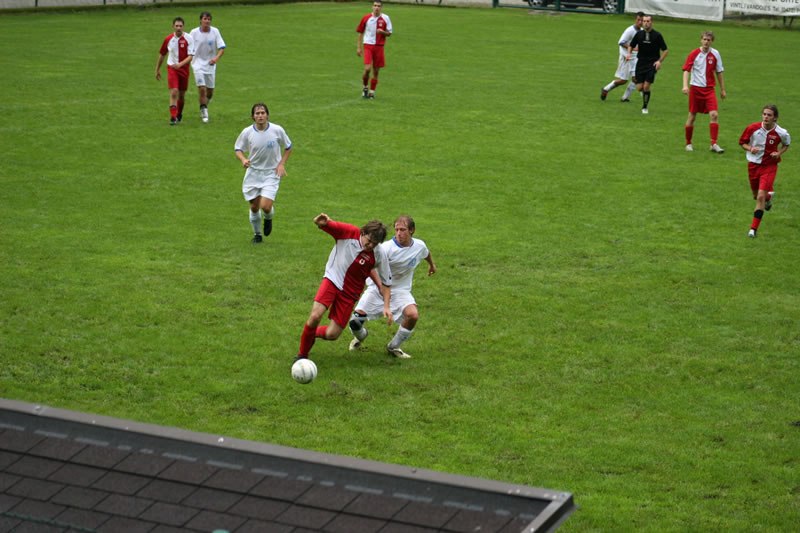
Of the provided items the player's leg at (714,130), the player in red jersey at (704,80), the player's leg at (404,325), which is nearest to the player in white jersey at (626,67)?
the player in red jersey at (704,80)

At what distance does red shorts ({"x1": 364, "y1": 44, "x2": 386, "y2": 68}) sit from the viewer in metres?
25.2

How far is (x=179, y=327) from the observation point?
452 inches

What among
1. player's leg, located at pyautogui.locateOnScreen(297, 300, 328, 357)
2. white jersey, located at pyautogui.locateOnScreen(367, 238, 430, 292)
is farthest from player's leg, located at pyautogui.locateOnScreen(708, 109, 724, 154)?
player's leg, located at pyautogui.locateOnScreen(297, 300, 328, 357)

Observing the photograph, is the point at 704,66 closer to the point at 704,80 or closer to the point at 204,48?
the point at 704,80

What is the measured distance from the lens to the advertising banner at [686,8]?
4469 cm

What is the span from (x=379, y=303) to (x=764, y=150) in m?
8.22

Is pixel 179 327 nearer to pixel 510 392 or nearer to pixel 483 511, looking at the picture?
pixel 510 392

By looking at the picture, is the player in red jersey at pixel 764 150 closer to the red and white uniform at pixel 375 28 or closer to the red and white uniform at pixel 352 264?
the red and white uniform at pixel 352 264

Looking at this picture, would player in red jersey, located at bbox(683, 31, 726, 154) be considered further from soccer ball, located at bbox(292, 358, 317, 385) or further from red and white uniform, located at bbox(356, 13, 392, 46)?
soccer ball, located at bbox(292, 358, 317, 385)

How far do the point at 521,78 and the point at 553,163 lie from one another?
10.4 metres

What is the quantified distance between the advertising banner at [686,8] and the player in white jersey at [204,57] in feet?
97.3

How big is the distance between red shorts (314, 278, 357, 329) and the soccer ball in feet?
3.17

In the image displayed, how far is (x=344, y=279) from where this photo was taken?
1062cm

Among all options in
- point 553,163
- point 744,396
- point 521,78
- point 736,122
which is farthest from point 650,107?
point 744,396
